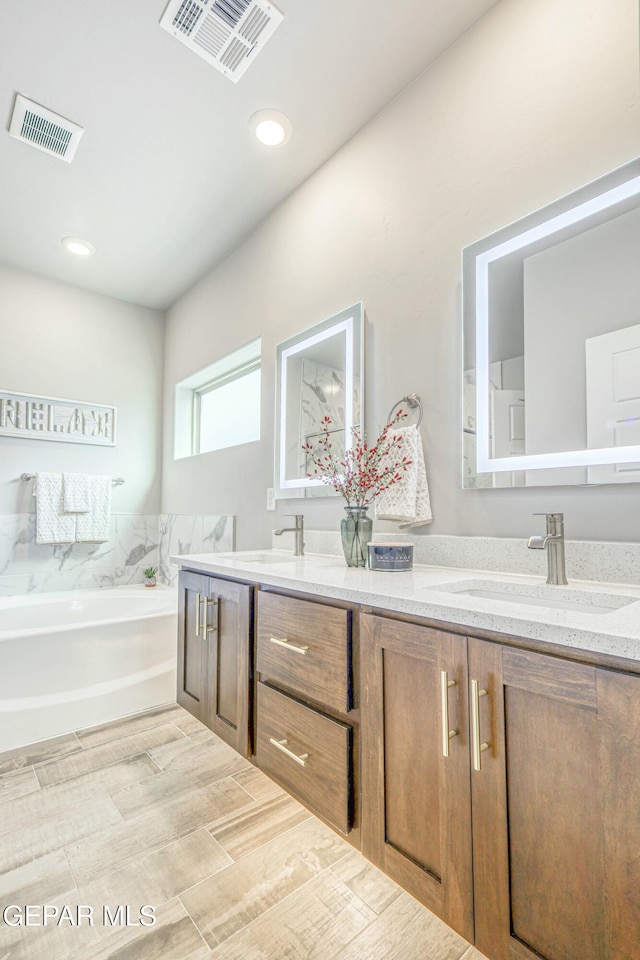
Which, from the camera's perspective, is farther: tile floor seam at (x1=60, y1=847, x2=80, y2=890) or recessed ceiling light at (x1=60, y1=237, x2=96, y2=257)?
recessed ceiling light at (x1=60, y1=237, x2=96, y2=257)

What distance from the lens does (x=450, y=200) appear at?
1658 millimetres

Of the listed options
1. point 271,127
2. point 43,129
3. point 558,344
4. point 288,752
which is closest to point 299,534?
point 288,752

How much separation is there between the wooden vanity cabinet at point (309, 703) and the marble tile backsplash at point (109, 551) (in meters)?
1.31

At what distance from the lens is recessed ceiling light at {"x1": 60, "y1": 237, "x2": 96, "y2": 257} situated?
9.18 feet

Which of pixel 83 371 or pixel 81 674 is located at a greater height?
pixel 83 371

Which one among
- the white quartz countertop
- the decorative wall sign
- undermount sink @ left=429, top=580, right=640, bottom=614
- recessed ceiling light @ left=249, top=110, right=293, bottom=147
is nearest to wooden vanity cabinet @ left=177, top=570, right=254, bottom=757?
the white quartz countertop

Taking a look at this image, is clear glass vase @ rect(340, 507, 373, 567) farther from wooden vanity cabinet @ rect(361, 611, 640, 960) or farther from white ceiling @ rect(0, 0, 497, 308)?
white ceiling @ rect(0, 0, 497, 308)

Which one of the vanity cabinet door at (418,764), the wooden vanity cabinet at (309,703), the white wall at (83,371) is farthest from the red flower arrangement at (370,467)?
the white wall at (83,371)

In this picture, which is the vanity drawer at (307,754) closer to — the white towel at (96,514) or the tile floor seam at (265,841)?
the tile floor seam at (265,841)

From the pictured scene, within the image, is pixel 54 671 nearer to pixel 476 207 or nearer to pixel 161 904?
pixel 161 904

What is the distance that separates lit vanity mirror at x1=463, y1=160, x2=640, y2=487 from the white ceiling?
0.88m

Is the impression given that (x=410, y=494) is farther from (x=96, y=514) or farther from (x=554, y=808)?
(x=96, y=514)

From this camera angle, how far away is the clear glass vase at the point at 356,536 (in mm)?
1663

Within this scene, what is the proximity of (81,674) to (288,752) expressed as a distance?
1.24 m
